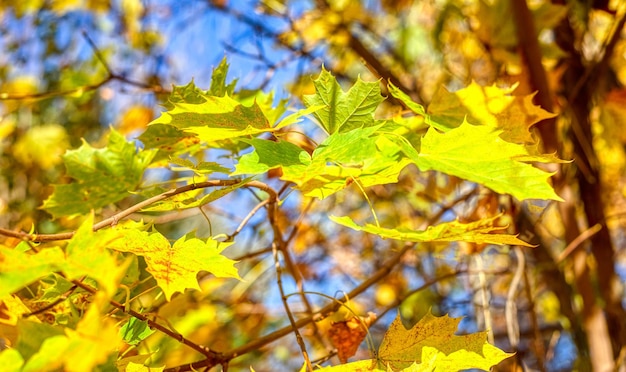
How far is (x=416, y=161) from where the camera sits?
0.55 metres

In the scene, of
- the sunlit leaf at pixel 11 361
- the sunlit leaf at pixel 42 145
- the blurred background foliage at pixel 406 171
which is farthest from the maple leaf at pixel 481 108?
the sunlit leaf at pixel 42 145

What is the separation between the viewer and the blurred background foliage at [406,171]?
3.36 feet

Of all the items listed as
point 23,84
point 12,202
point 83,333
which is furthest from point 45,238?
point 23,84

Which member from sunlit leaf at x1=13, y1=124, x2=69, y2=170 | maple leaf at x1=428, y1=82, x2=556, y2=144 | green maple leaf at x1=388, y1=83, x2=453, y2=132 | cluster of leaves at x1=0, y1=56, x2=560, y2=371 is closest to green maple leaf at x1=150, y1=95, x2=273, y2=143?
cluster of leaves at x1=0, y1=56, x2=560, y2=371

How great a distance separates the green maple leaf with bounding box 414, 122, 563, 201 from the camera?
1.75ft

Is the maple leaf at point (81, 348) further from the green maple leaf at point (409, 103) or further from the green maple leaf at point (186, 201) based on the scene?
the green maple leaf at point (409, 103)

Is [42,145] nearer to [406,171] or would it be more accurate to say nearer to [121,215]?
[406,171]

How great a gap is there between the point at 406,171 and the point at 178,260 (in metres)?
1.07

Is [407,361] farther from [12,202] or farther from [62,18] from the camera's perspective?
[62,18]

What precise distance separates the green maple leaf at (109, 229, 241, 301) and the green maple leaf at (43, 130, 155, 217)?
0.84 feet

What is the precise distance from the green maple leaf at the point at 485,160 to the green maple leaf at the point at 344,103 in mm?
56

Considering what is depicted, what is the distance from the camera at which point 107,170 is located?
29.4 inches

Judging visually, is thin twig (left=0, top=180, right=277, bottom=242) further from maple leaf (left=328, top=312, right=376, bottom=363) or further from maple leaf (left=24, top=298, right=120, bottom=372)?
maple leaf (left=328, top=312, right=376, bottom=363)

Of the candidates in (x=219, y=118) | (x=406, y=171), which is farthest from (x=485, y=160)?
(x=406, y=171)
